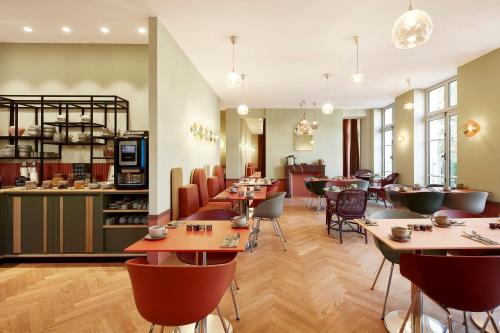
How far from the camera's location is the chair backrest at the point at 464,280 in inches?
61.5

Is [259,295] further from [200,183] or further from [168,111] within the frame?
[200,183]

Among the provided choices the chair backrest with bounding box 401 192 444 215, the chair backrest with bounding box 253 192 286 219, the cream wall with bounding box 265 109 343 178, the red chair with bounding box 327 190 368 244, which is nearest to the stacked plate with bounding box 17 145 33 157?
the chair backrest with bounding box 253 192 286 219

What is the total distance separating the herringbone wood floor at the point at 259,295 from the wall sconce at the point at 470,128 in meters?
3.32

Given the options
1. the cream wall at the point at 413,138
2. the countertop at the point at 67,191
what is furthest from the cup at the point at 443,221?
the cream wall at the point at 413,138

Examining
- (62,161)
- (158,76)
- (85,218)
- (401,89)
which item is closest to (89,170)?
(62,161)

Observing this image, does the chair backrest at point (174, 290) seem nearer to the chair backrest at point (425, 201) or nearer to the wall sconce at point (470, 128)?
the chair backrest at point (425, 201)

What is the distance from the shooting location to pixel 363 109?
1060 cm

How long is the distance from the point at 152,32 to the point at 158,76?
625 mm

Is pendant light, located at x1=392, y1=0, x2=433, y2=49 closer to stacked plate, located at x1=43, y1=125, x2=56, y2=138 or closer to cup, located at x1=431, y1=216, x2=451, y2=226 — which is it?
cup, located at x1=431, y1=216, x2=451, y2=226

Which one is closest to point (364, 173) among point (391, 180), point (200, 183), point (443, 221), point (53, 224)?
point (391, 180)

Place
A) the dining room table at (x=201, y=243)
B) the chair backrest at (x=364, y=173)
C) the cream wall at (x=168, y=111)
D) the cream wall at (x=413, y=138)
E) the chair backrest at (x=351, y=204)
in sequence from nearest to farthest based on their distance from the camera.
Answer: the dining room table at (x=201, y=243), the cream wall at (x=168, y=111), the chair backrest at (x=351, y=204), the cream wall at (x=413, y=138), the chair backrest at (x=364, y=173)

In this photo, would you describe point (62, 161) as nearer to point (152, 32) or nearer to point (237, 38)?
point (152, 32)

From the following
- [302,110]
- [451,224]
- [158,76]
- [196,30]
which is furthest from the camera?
[302,110]

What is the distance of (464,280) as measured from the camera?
158 cm
